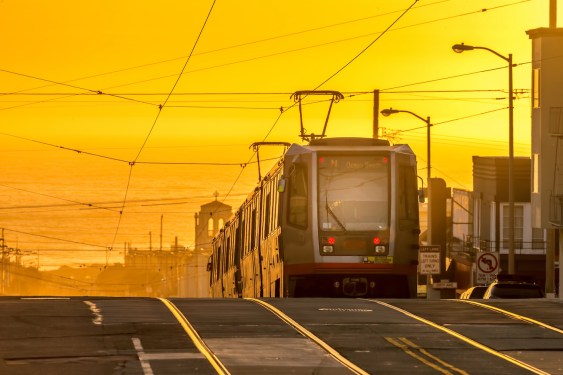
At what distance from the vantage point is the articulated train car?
3272 centimetres

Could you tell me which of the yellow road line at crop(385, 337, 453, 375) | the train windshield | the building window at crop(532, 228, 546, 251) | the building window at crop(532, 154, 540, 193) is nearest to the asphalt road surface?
the yellow road line at crop(385, 337, 453, 375)

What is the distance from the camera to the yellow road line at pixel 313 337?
62.5ft

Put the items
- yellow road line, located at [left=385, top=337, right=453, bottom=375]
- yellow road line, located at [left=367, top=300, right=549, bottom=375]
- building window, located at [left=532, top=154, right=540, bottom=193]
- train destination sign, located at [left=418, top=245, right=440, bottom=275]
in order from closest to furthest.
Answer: yellow road line, located at [left=385, top=337, right=453, bottom=375] → yellow road line, located at [left=367, top=300, right=549, bottom=375] → train destination sign, located at [left=418, top=245, right=440, bottom=275] → building window, located at [left=532, top=154, right=540, bottom=193]

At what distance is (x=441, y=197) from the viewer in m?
66.0

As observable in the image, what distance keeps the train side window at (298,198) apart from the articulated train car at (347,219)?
0.8 inches

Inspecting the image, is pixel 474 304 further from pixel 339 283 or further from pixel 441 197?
pixel 441 197

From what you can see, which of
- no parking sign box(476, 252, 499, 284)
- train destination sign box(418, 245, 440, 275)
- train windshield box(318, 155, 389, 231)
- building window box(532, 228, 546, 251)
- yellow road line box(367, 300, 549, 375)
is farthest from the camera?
building window box(532, 228, 546, 251)

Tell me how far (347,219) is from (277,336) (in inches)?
406

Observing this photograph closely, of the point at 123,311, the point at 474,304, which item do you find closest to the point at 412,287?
the point at 474,304

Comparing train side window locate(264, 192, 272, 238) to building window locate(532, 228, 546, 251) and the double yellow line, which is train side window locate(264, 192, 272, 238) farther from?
building window locate(532, 228, 546, 251)

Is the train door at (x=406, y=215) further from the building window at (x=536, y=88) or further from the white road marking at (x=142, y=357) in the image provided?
the building window at (x=536, y=88)

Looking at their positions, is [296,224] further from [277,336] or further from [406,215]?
[277,336]

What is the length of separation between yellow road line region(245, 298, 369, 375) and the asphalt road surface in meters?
0.02

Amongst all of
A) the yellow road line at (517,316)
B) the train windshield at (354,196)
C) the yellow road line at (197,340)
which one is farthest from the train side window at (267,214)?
the yellow road line at (197,340)
